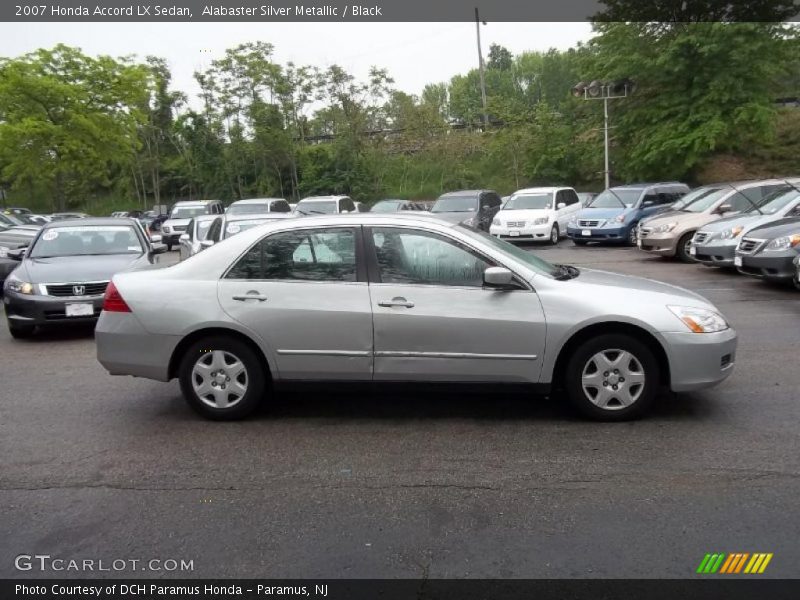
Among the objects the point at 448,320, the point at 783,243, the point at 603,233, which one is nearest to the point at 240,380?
the point at 448,320

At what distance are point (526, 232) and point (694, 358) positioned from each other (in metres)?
15.1

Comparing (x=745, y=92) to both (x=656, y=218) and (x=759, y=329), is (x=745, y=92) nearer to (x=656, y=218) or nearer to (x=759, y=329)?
(x=656, y=218)

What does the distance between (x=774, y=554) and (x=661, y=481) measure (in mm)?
856

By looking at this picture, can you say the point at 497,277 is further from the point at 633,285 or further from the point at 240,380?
the point at 240,380

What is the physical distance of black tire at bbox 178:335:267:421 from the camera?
5.27 metres

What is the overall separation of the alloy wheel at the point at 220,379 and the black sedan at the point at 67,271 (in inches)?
165

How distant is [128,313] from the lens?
5.35m

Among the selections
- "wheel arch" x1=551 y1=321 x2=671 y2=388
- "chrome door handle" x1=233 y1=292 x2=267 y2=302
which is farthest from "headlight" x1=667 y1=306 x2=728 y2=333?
"chrome door handle" x1=233 y1=292 x2=267 y2=302

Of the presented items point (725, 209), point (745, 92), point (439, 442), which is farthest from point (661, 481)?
point (745, 92)

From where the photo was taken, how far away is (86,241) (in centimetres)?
1005

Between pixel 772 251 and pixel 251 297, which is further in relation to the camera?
pixel 772 251

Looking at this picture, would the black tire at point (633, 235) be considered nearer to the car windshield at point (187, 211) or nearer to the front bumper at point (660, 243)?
the front bumper at point (660, 243)

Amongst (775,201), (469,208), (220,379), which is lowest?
(220,379)

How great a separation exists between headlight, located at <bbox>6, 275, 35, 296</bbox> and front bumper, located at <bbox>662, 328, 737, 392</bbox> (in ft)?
24.6
